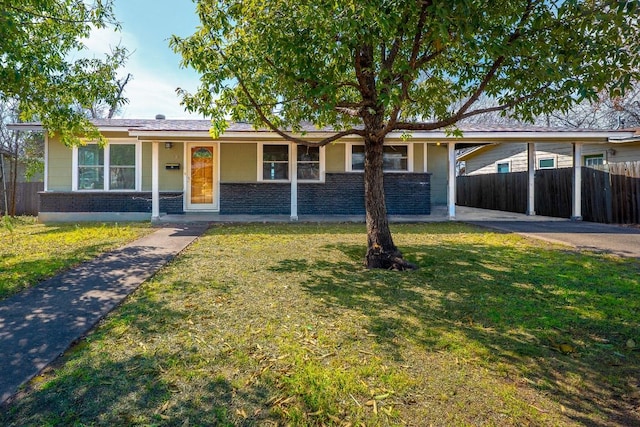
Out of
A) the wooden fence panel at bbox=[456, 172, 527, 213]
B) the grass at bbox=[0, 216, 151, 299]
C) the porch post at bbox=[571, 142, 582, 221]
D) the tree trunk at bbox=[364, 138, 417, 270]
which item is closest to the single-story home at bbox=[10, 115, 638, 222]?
the grass at bbox=[0, 216, 151, 299]

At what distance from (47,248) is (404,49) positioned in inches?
298

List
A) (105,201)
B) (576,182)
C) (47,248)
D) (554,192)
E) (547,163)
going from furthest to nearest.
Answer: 1. (547,163)
2. (554,192)
3. (105,201)
4. (576,182)
5. (47,248)

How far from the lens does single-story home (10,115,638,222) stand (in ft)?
40.9

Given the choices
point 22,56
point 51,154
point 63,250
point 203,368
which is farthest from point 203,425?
point 51,154

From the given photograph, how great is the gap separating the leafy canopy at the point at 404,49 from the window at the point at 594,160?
12.3 metres

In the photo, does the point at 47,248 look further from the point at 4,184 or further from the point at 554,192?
the point at 554,192

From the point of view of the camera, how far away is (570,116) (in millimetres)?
27109

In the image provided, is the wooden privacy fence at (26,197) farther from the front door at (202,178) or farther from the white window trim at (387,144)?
the white window trim at (387,144)

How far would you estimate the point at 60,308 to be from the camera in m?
3.86

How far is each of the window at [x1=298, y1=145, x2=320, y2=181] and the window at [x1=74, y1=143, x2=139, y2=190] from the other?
18.4 ft

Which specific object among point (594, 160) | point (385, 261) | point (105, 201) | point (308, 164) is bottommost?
point (385, 261)

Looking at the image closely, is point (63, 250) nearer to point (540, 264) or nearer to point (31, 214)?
point (540, 264)

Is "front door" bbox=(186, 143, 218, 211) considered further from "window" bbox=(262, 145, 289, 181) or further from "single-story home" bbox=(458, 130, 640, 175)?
"single-story home" bbox=(458, 130, 640, 175)

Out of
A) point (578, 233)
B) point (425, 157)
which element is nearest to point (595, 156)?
point (425, 157)
